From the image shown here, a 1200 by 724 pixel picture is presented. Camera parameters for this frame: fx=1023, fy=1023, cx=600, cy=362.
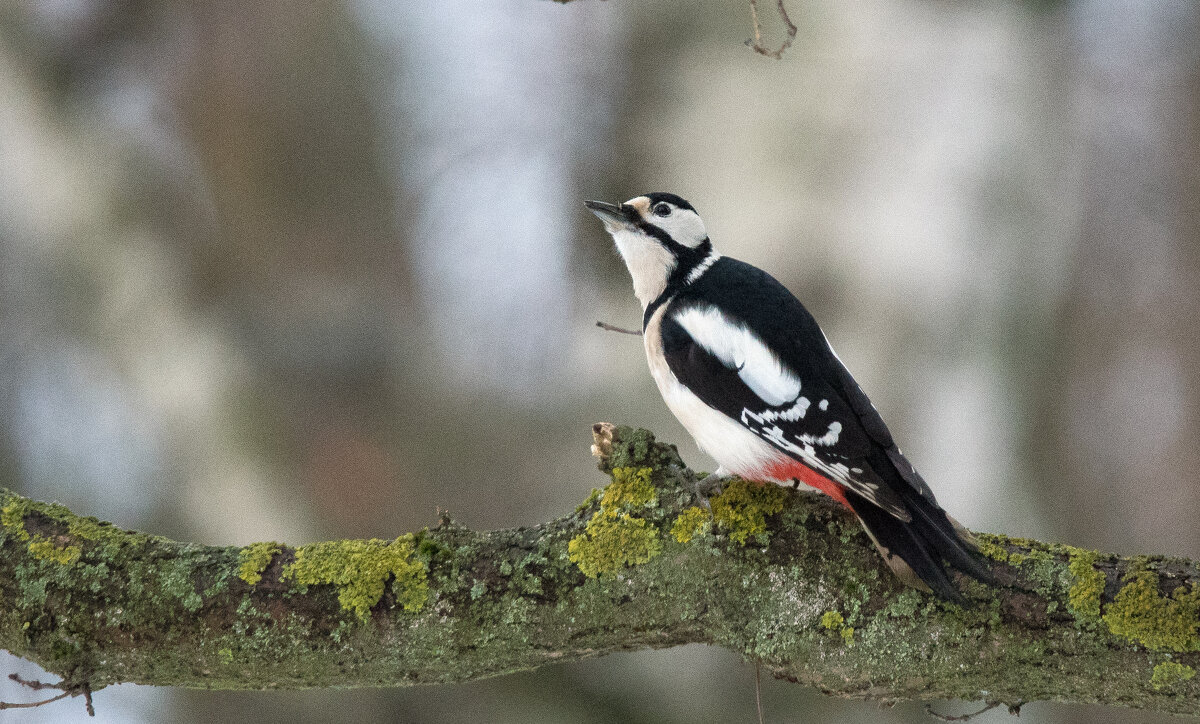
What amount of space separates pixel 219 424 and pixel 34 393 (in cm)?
105

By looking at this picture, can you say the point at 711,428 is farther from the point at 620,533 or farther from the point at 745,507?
the point at 620,533

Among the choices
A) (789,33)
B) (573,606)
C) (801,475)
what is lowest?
(573,606)

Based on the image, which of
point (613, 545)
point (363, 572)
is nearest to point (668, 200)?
point (613, 545)

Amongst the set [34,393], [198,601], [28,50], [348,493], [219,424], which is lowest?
[198,601]

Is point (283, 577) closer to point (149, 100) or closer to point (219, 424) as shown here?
point (219, 424)

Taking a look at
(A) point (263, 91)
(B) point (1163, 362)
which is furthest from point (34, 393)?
(B) point (1163, 362)

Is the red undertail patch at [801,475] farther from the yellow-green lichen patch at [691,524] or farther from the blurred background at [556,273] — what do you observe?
the blurred background at [556,273]

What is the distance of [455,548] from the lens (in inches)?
90.1

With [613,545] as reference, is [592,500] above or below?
above

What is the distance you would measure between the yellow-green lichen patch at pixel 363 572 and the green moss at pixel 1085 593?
54.1 inches

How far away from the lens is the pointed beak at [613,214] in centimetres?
327

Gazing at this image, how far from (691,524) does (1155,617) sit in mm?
972

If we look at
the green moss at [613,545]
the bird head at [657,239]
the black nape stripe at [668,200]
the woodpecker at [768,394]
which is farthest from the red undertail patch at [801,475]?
the black nape stripe at [668,200]

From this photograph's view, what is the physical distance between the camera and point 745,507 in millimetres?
2330
